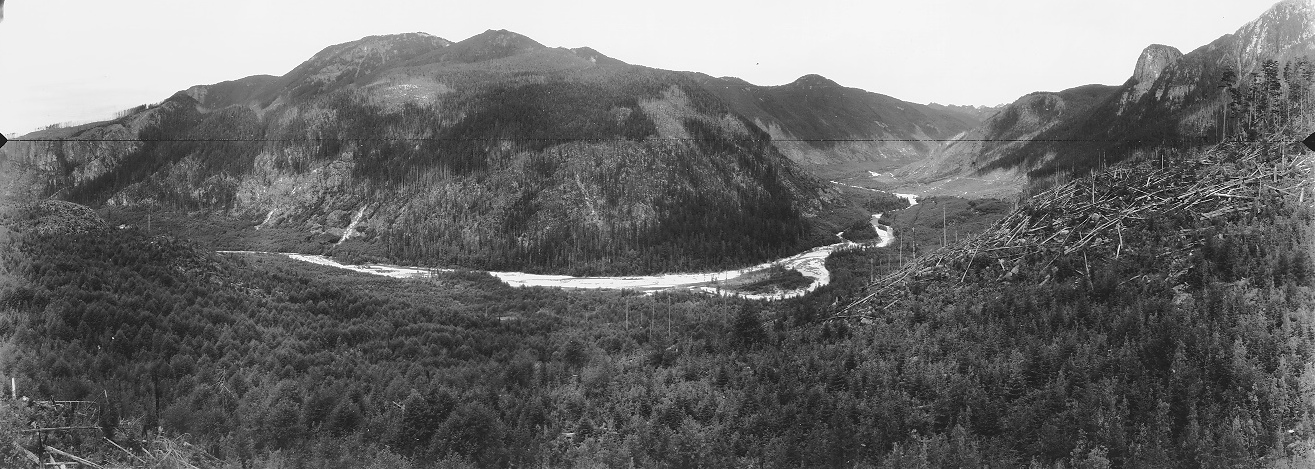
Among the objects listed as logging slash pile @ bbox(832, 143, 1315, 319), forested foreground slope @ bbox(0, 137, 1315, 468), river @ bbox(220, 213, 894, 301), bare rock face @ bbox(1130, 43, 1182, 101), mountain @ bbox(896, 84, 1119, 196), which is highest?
bare rock face @ bbox(1130, 43, 1182, 101)

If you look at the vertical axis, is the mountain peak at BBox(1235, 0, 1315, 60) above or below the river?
above

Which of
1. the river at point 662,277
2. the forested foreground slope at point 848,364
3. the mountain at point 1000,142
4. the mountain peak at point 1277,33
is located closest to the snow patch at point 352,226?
the river at point 662,277

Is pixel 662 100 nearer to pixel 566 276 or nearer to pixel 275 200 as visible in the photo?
pixel 566 276

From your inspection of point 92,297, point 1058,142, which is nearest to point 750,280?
point 92,297

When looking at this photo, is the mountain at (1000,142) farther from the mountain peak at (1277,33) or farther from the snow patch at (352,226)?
the snow patch at (352,226)

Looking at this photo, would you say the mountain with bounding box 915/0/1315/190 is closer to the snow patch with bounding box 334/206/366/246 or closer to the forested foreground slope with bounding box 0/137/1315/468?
the forested foreground slope with bounding box 0/137/1315/468

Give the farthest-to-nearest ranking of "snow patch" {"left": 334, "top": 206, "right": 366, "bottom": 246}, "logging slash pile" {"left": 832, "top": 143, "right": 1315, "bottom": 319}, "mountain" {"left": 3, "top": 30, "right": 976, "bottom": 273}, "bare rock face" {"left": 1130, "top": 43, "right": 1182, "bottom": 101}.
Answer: "bare rock face" {"left": 1130, "top": 43, "right": 1182, "bottom": 101} < "snow patch" {"left": 334, "top": 206, "right": 366, "bottom": 246} < "mountain" {"left": 3, "top": 30, "right": 976, "bottom": 273} < "logging slash pile" {"left": 832, "top": 143, "right": 1315, "bottom": 319}

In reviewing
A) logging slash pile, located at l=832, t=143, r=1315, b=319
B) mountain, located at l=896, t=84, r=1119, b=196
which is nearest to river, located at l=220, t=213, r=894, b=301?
logging slash pile, located at l=832, t=143, r=1315, b=319
